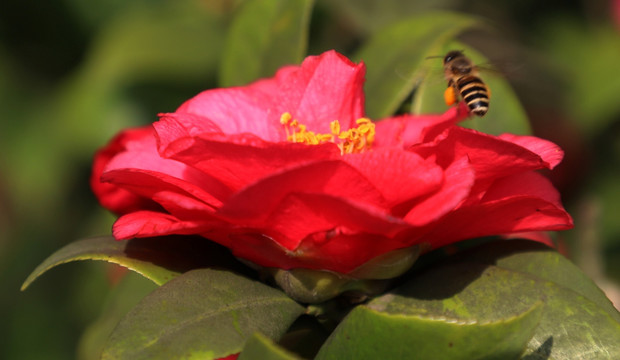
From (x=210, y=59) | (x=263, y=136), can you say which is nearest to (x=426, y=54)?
(x=263, y=136)

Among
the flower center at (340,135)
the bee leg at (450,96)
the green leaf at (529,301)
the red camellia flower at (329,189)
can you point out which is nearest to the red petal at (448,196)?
the red camellia flower at (329,189)

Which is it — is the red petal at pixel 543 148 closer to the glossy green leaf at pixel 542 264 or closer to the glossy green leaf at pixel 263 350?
the glossy green leaf at pixel 542 264

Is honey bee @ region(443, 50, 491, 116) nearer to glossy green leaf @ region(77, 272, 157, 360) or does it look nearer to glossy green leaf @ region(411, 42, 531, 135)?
glossy green leaf @ region(411, 42, 531, 135)

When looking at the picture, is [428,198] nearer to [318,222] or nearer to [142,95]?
[318,222]

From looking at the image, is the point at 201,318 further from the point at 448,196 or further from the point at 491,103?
the point at 491,103

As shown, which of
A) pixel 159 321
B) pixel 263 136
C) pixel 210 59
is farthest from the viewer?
pixel 210 59

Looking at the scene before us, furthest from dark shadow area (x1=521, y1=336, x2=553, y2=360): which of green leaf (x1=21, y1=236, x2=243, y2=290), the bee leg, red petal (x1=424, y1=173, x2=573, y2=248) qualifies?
the bee leg

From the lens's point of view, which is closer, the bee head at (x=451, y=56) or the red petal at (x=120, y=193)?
the red petal at (x=120, y=193)
